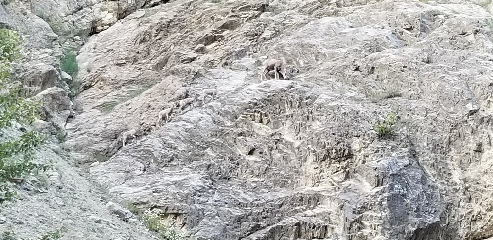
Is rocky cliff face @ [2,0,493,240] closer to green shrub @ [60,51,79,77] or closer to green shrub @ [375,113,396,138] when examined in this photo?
green shrub @ [375,113,396,138]

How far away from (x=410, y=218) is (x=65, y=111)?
1169 centimetres

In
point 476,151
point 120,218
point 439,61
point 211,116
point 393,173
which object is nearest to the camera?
point 120,218

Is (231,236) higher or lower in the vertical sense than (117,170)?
lower

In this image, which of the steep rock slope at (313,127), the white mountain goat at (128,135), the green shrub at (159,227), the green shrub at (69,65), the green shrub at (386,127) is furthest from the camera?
the green shrub at (69,65)

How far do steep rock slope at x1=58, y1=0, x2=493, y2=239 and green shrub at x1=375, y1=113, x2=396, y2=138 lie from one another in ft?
0.75

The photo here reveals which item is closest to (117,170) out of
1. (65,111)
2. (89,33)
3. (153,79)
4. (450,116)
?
(65,111)

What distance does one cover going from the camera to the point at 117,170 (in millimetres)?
16516

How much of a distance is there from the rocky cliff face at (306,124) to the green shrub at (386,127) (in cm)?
15

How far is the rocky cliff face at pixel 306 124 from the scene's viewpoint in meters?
15.3

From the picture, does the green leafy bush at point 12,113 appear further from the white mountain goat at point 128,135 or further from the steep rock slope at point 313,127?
the white mountain goat at point 128,135

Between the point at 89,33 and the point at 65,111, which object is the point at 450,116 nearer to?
the point at 65,111

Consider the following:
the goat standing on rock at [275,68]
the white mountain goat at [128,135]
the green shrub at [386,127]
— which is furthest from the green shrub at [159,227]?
→ the goat standing on rock at [275,68]

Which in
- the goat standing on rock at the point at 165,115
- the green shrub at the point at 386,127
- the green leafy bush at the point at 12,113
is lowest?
the green shrub at the point at 386,127

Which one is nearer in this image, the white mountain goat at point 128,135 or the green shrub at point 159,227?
the green shrub at point 159,227
